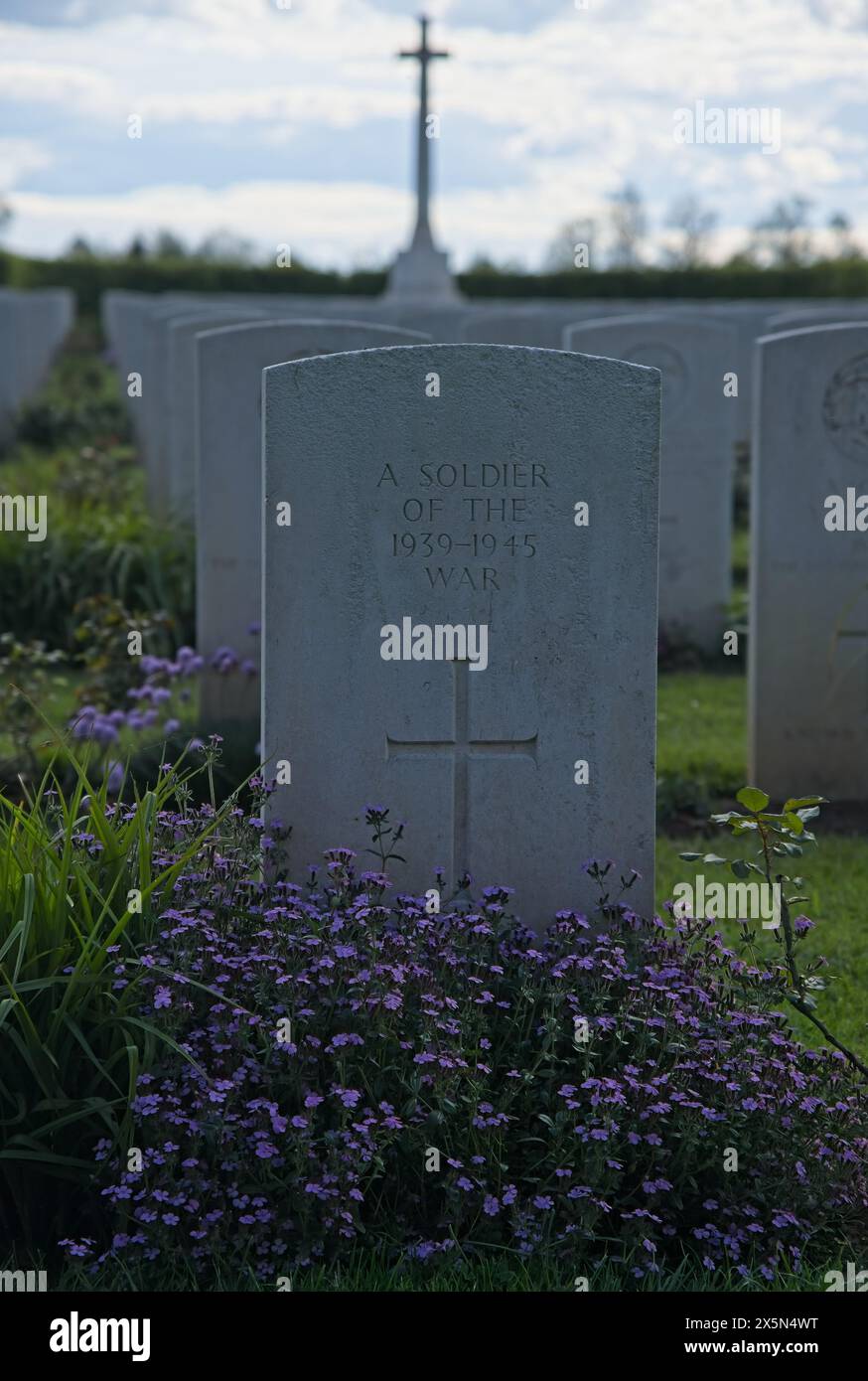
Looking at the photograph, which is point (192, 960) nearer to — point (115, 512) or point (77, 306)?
point (115, 512)

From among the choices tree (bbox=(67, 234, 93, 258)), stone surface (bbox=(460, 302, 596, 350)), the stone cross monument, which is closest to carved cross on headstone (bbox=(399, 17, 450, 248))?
the stone cross monument

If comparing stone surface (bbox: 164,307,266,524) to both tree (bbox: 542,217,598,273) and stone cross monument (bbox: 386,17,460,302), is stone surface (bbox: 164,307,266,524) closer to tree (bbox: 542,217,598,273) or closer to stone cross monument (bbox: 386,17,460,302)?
stone cross monument (bbox: 386,17,460,302)

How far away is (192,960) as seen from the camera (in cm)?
311

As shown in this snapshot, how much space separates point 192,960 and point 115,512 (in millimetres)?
6934

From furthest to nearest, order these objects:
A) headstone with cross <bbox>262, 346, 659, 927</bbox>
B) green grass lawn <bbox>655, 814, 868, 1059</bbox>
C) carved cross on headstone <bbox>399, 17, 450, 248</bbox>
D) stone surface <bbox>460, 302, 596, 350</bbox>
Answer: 1. carved cross on headstone <bbox>399, 17, 450, 248</bbox>
2. stone surface <bbox>460, 302, 596, 350</bbox>
3. green grass lawn <bbox>655, 814, 868, 1059</bbox>
4. headstone with cross <bbox>262, 346, 659, 927</bbox>

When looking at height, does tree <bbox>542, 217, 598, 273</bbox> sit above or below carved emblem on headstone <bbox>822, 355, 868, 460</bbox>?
above

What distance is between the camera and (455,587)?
3.61m

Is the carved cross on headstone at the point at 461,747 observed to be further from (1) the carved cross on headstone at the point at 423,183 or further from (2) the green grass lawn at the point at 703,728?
(1) the carved cross on headstone at the point at 423,183

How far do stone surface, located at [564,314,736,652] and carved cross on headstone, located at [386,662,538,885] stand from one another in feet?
16.6

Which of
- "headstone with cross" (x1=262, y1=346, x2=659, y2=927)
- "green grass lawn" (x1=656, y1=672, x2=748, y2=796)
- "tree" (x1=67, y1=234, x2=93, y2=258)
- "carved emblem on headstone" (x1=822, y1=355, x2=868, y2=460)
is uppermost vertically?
"tree" (x1=67, y1=234, x2=93, y2=258)

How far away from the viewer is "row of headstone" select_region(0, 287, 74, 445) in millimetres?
14859

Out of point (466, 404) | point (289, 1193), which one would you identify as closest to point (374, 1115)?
point (289, 1193)

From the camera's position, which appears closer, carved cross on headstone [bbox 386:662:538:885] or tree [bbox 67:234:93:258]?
carved cross on headstone [bbox 386:662:538:885]

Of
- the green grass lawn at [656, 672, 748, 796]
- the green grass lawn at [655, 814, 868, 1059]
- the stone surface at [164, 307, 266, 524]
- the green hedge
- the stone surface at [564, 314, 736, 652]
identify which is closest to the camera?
the green grass lawn at [655, 814, 868, 1059]
